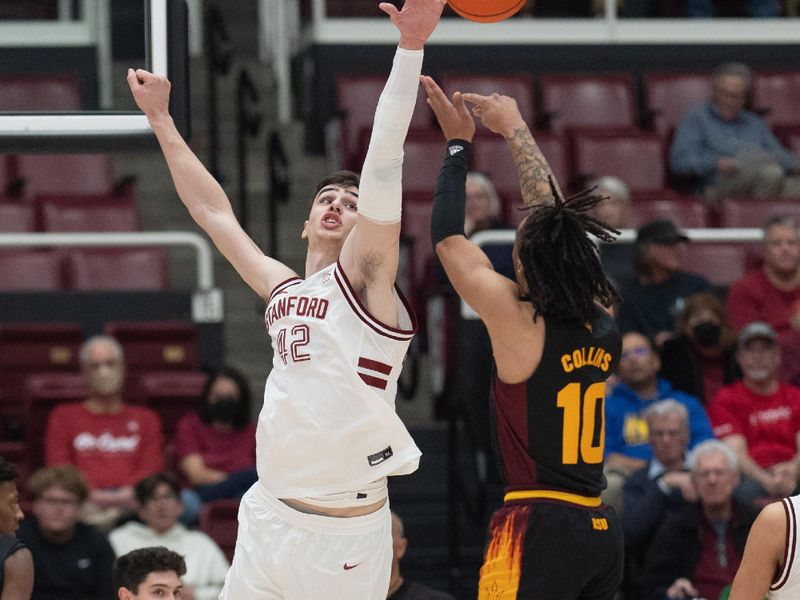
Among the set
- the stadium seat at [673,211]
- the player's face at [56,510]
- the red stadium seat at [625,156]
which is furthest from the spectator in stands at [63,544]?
the red stadium seat at [625,156]

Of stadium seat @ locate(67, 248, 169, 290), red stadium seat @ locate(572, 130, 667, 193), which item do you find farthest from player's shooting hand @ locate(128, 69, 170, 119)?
red stadium seat @ locate(572, 130, 667, 193)

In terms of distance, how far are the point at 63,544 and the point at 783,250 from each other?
412cm

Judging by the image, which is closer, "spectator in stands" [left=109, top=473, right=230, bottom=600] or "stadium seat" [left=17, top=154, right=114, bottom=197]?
"spectator in stands" [left=109, top=473, right=230, bottom=600]

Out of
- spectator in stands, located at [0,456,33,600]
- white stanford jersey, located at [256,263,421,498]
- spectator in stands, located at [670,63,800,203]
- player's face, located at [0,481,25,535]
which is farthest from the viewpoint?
spectator in stands, located at [670,63,800,203]

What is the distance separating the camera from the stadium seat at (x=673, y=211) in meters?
10.4

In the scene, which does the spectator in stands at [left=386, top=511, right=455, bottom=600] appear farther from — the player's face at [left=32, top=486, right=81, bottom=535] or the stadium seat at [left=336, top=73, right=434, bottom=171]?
the stadium seat at [left=336, top=73, right=434, bottom=171]

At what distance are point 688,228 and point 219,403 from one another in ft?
11.1

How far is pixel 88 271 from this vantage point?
10.1 meters

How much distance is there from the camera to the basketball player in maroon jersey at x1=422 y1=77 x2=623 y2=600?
16.3 feet

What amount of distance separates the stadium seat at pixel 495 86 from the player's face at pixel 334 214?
6.49m

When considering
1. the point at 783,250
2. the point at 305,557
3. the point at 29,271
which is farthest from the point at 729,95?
the point at 305,557

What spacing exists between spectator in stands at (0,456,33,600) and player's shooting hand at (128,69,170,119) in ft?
4.52

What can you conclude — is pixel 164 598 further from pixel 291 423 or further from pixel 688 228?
pixel 688 228

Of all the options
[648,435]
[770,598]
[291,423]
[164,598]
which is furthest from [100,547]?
[770,598]
